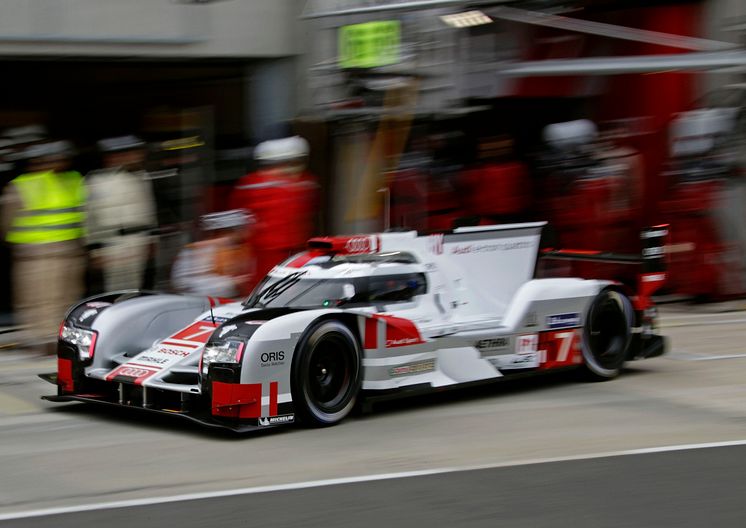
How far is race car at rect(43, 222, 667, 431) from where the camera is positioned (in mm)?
6699

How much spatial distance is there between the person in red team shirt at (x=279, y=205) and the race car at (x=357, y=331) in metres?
2.00

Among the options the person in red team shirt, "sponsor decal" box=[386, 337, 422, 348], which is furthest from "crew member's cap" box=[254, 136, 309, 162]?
"sponsor decal" box=[386, 337, 422, 348]

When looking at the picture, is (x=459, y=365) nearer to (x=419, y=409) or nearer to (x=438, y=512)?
(x=419, y=409)

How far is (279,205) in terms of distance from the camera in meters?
10.1

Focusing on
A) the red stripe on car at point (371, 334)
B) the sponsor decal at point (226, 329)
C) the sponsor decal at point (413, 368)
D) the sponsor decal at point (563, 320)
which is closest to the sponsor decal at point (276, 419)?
the sponsor decal at point (226, 329)

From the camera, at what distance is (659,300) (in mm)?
13023

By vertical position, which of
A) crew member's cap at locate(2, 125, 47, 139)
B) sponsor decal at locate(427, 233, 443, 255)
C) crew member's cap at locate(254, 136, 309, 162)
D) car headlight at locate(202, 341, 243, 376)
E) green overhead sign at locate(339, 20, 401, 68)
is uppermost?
green overhead sign at locate(339, 20, 401, 68)

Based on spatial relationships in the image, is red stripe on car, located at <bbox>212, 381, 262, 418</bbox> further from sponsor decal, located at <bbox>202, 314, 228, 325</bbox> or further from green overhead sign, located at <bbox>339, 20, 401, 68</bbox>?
green overhead sign, located at <bbox>339, 20, 401, 68</bbox>

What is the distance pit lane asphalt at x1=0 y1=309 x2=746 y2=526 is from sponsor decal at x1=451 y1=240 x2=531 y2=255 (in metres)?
1.00

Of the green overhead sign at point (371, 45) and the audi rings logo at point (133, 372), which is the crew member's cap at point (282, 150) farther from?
the audi rings logo at point (133, 372)

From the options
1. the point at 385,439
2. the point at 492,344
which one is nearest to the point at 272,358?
the point at 385,439

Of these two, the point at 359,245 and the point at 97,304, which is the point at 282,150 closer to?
the point at 359,245

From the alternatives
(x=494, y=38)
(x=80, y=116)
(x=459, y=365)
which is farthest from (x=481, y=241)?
(x=80, y=116)

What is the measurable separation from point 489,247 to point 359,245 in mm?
1206
